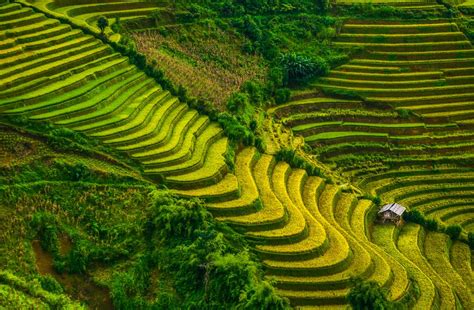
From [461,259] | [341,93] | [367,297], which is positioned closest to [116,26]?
[341,93]

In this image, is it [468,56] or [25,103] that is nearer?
[25,103]

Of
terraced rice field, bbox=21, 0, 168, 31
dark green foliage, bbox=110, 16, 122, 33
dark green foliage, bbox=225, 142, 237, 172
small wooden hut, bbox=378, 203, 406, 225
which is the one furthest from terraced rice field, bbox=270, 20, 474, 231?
terraced rice field, bbox=21, 0, 168, 31

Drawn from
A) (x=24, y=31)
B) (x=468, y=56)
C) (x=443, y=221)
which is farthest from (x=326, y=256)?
(x=468, y=56)

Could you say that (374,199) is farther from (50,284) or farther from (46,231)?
(50,284)

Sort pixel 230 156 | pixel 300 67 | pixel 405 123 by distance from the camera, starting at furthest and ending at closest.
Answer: pixel 300 67
pixel 405 123
pixel 230 156

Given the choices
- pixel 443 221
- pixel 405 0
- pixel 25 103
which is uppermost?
pixel 405 0

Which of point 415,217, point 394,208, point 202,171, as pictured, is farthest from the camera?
point 415,217

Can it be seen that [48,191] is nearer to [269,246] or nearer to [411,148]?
[269,246]
